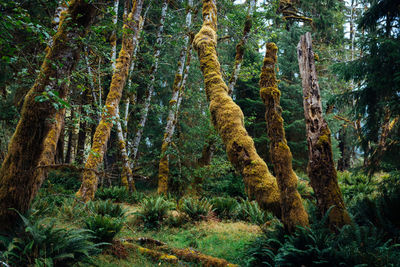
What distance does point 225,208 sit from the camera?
898 cm

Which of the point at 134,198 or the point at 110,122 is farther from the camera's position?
the point at 134,198

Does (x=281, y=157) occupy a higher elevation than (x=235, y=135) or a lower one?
lower

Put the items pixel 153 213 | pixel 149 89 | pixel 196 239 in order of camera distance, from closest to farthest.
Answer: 1. pixel 196 239
2. pixel 153 213
3. pixel 149 89

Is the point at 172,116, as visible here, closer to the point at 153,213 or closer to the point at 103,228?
the point at 153,213

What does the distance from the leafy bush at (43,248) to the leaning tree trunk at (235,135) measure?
2.96m

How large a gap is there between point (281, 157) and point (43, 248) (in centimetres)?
404

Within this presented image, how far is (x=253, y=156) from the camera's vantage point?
3.86 meters

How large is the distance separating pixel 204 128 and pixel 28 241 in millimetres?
7932

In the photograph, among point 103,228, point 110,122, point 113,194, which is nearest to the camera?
point 103,228

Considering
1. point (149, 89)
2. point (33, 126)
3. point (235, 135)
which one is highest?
point (149, 89)

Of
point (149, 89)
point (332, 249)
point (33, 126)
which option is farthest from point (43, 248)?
point (149, 89)

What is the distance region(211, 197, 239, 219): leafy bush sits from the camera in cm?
878

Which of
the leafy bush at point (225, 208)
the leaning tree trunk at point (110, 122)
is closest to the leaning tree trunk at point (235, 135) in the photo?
the leaning tree trunk at point (110, 122)

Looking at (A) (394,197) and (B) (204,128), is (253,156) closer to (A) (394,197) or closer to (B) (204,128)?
(A) (394,197)
